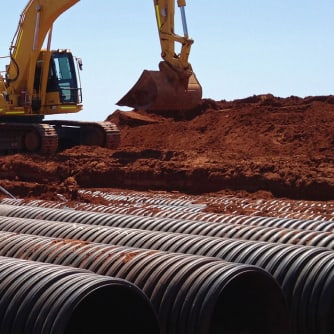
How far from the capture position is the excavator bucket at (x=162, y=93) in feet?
84.0

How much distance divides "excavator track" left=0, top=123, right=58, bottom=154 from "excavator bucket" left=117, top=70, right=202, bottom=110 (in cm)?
289

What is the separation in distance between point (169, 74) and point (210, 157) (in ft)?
10.4

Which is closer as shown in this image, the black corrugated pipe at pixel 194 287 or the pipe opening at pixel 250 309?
the black corrugated pipe at pixel 194 287

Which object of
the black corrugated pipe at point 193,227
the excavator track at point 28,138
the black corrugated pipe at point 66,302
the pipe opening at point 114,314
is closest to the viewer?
the black corrugated pipe at point 66,302

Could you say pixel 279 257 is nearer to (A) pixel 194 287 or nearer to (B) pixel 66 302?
(A) pixel 194 287

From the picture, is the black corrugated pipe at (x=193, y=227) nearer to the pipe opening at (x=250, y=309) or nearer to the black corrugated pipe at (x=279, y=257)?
the black corrugated pipe at (x=279, y=257)

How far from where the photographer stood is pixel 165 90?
25.6 m

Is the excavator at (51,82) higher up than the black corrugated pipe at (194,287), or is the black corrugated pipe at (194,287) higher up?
the excavator at (51,82)

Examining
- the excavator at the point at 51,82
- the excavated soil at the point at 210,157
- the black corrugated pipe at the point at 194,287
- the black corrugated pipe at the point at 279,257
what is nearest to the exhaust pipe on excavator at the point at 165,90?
the excavator at the point at 51,82

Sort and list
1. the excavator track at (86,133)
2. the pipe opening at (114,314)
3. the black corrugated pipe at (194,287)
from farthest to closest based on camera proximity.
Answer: the excavator track at (86,133) < the black corrugated pipe at (194,287) < the pipe opening at (114,314)

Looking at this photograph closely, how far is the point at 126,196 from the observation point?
57.3 feet

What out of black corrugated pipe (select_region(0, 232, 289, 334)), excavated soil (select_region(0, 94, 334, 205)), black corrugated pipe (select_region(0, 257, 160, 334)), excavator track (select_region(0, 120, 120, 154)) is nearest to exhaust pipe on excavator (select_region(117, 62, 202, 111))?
excavated soil (select_region(0, 94, 334, 205))

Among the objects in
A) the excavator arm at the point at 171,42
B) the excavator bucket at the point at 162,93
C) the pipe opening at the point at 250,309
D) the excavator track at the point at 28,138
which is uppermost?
the excavator arm at the point at 171,42

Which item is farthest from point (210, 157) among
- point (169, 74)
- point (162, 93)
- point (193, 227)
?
point (193, 227)
